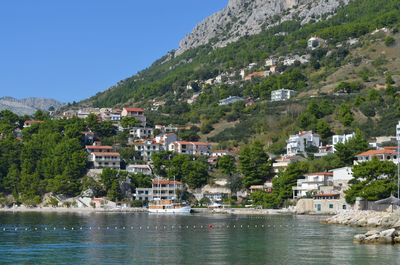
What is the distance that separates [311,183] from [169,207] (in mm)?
16482

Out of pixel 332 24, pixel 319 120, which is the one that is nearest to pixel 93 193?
pixel 319 120

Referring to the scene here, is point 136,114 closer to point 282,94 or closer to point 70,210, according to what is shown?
point 282,94

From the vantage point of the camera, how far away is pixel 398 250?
4031 cm

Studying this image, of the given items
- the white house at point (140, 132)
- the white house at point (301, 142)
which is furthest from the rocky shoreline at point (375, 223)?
the white house at point (140, 132)

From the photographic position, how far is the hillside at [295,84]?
11594 centimetres

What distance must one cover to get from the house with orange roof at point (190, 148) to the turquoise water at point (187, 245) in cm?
5175

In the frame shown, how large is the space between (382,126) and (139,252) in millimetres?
74208

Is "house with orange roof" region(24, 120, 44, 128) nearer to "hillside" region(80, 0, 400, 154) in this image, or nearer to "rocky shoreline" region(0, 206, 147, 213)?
"hillside" region(80, 0, 400, 154)

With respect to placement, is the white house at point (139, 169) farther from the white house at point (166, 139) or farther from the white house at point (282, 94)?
the white house at point (282, 94)

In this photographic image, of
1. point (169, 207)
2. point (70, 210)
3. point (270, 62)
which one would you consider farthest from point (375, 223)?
point (270, 62)

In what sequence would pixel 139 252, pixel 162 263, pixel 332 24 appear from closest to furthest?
pixel 162 263 → pixel 139 252 → pixel 332 24

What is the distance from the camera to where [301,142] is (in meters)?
106

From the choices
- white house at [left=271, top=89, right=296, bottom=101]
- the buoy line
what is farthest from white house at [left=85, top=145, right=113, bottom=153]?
the buoy line

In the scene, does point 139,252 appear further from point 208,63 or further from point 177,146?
point 208,63
